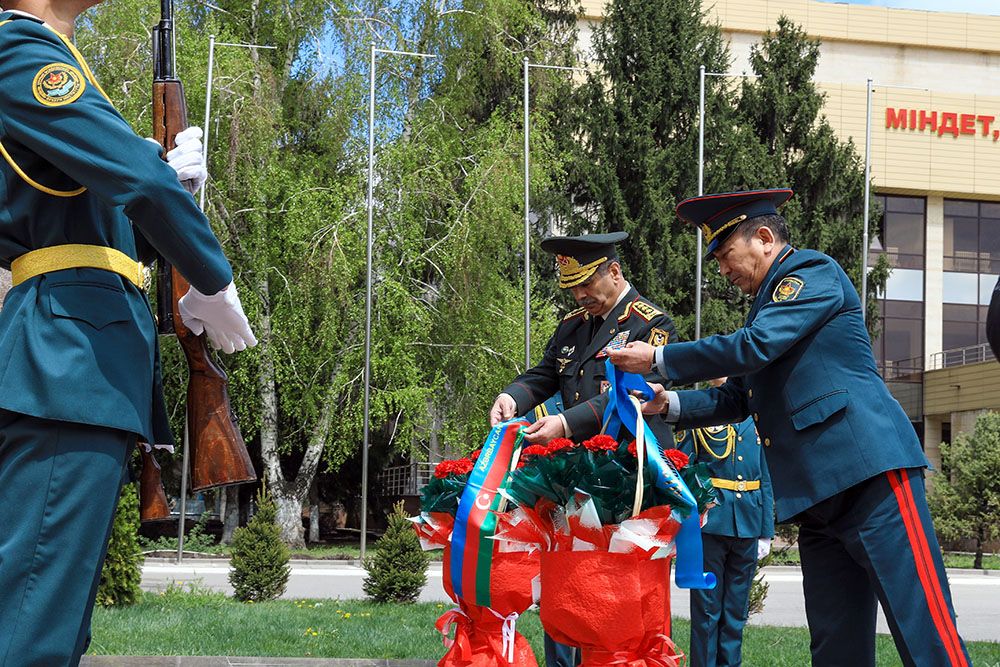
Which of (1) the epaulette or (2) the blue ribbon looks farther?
(1) the epaulette

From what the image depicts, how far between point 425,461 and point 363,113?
25.6ft

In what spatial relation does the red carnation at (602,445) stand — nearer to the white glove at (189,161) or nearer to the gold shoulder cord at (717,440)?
the white glove at (189,161)

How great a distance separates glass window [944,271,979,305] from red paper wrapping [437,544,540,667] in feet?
132

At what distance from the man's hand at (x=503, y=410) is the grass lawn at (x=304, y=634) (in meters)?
2.85

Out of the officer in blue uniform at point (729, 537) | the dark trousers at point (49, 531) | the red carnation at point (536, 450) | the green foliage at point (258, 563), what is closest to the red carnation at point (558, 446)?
the red carnation at point (536, 450)

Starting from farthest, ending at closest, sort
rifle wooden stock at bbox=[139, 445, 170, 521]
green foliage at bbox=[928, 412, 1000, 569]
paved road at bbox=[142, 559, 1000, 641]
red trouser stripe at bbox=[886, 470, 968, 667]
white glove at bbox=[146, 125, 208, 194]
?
green foliage at bbox=[928, 412, 1000, 569]
paved road at bbox=[142, 559, 1000, 641]
red trouser stripe at bbox=[886, 470, 968, 667]
rifle wooden stock at bbox=[139, 445, 170, 521]
white glove at bbox=[146, 125, 208, 194]

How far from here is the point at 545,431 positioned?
15.9ft

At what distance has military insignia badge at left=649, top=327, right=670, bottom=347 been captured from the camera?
17.0ft

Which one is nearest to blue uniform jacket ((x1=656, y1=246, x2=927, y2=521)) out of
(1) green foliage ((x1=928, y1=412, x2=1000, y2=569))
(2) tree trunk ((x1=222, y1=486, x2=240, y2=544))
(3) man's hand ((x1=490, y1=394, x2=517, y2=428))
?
(3) man's hand ((x1=490, y1=394, x2=517, y2=428))

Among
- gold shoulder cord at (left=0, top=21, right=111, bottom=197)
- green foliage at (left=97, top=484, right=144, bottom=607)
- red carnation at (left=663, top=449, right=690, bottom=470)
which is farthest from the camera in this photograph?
green foliage at (left=97, top=484, right=144, bottom=607)

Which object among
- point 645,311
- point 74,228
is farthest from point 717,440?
point 74,228

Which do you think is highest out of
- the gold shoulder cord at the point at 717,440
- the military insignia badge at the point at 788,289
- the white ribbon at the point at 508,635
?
the military insignia badge at the point at 788,289

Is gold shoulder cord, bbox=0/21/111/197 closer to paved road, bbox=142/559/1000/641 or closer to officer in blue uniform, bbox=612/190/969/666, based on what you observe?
officer in blue uniform, bbox=612/190/969/666

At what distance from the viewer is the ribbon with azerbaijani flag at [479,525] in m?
4.73
